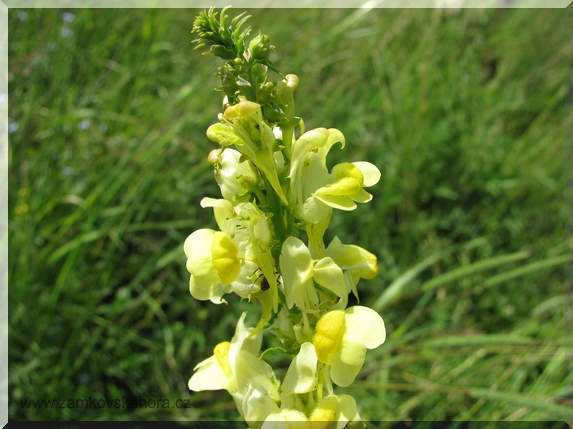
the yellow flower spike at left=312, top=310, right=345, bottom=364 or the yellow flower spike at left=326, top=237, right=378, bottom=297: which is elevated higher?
the yellow flower spike at left=326, top=237, right=378, bottom=297

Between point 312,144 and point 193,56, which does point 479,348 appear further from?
point 193,56

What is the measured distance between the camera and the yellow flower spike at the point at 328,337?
23.4 inches

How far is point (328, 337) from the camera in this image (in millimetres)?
597

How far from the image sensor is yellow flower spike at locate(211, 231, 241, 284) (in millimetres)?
625

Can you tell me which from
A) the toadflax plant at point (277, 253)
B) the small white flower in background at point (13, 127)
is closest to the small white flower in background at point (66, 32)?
the small white flower in background at point (13, 127)

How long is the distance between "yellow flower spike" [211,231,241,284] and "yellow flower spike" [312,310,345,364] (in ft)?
0.44

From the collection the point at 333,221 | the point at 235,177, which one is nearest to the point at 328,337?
the point at 235,177

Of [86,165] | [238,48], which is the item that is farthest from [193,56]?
[238,48]

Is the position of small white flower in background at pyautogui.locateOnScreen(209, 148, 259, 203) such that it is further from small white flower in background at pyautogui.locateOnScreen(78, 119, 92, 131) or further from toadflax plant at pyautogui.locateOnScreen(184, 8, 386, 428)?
small white flower in background at pyautogui.locateOnScreen(78, 119, 92, 131)

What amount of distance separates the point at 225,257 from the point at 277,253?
0.26 ft

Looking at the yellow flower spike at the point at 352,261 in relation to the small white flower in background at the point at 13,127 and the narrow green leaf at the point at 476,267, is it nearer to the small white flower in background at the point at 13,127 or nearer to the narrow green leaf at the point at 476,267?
the narrow green leaf at the point at 476,267

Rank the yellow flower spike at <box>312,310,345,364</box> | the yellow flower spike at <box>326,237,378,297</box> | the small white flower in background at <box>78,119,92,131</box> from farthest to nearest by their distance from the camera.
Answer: the small white flower in background at <box>78,119,92,131</box>, the yellow flower spike at <box>326,237,378,297</box>, the yellow flower spike at <box>312,310,345,364</box>

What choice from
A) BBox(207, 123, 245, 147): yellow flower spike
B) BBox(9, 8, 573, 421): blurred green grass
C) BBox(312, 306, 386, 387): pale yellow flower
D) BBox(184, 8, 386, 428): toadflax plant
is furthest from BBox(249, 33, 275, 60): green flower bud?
BBox(9, 8, 573, 421): blurred green grass

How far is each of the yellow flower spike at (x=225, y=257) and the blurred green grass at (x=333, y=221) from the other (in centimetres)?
77
